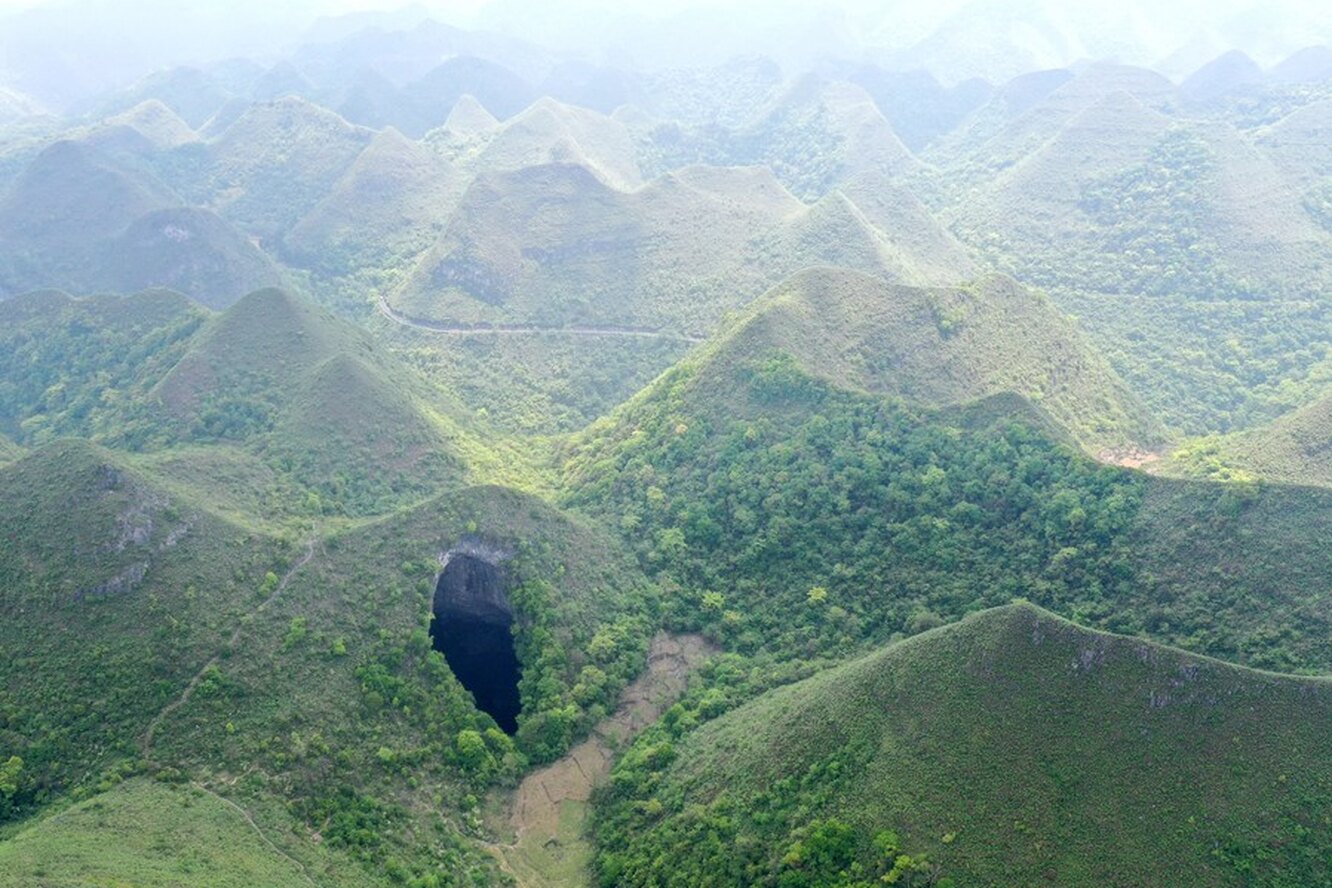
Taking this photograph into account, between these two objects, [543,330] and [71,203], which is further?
[71,203]

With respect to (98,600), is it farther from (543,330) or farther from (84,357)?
(543,330)

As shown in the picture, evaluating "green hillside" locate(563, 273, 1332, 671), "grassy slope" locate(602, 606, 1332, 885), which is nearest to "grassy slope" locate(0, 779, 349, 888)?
"grassy slope" locate(602, 606, 1332, 885)

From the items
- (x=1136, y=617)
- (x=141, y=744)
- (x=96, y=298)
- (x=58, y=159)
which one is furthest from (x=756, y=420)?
(x=58, y=159)

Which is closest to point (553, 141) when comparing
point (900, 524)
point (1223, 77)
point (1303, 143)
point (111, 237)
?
point (111, 237)

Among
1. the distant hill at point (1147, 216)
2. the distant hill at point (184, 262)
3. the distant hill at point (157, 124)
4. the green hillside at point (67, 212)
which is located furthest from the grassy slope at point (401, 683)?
the distant hill at point (157, 124)

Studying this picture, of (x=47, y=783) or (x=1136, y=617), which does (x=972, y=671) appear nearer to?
(x=1136, y=617)

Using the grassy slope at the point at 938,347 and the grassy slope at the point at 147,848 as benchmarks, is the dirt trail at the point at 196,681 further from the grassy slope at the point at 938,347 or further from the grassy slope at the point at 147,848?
the grassy slope at the point at 938,347
